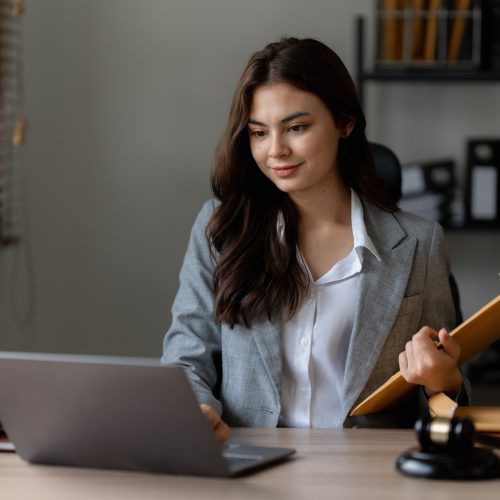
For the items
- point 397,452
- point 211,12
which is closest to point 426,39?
point 211,12

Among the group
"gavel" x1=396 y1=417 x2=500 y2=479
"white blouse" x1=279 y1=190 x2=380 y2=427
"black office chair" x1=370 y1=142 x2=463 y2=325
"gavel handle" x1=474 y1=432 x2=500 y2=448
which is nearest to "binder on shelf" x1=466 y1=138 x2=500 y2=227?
"black office chair" x1=370 y1=142 x2=463 y2=325

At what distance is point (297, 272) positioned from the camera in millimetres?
2006

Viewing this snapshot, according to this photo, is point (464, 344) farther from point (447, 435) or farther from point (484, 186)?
point (484, 186)

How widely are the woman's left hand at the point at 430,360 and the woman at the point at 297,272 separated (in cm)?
14

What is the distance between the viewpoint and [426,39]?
337 centimetres

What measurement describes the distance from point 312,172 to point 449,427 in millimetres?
759

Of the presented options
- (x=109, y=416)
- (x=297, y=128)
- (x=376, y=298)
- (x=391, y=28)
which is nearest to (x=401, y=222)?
(x=376, y=298)

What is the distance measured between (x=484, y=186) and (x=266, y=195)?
149cm

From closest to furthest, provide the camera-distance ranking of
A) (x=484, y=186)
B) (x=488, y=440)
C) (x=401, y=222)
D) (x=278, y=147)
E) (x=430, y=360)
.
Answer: (x=488, y=440) < (x=430, y=360) < (x=278, y=147) < (x=401, y=222) < (x=484, y=186)

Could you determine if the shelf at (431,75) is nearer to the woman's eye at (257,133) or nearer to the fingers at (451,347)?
the woman's eye at (257,133)

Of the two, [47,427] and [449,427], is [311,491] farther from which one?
[47,427]

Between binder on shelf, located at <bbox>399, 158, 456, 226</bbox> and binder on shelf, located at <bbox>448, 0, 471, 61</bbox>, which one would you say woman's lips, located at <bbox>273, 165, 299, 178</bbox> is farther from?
binder on shelf, located at <bbox>448, 0, 471, 61</bbox>

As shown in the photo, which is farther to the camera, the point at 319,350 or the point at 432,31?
the point at 432,31

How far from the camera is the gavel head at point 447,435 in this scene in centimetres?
131
